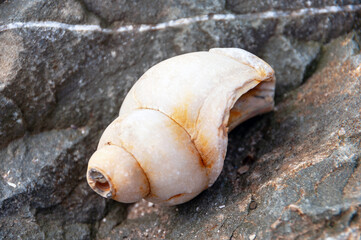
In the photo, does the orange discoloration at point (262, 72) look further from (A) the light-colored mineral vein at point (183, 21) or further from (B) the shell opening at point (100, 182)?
(B) the shell opening at point (100, 182)

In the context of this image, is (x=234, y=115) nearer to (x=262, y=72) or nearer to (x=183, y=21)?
(x=262, y=72)

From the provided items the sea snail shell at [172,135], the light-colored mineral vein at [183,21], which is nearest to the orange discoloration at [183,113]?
the sea snail shell at [172,135]

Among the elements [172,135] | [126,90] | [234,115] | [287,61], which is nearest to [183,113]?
[172,135]

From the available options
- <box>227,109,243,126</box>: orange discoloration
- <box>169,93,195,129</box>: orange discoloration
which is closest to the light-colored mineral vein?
<box>227,109,243,126</box>: orange discoloration

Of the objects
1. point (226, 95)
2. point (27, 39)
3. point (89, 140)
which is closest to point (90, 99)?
point (89, 140)

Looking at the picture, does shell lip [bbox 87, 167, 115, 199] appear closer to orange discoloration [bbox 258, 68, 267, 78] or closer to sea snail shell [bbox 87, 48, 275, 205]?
sea snail shell [bbox 87, 48, 275, 205]

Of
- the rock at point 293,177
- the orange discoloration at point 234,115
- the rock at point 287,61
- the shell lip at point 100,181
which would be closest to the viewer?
the rock at point 293,177
